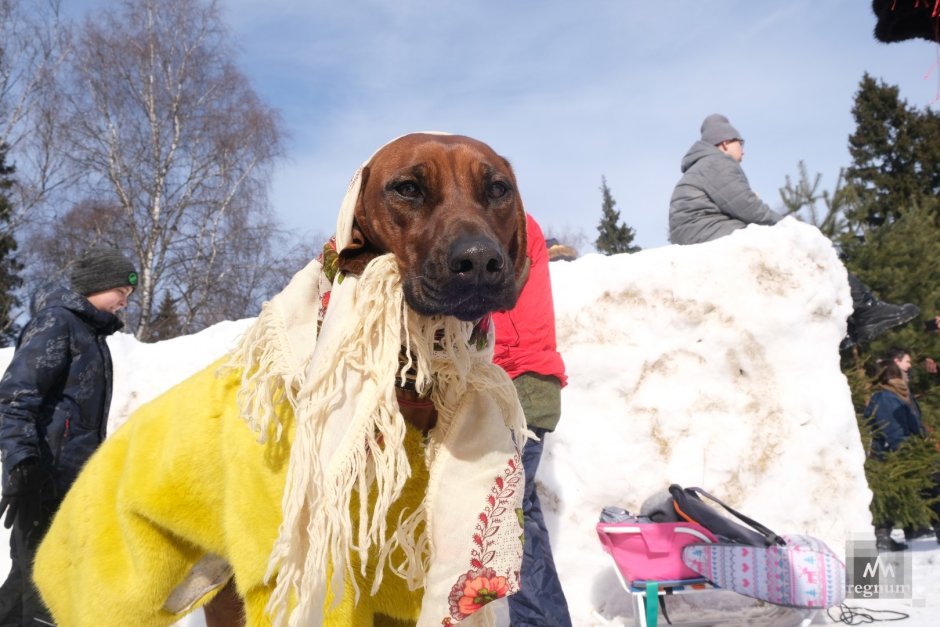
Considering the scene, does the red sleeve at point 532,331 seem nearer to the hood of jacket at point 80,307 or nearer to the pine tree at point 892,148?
the hood of jacket at point 80,307

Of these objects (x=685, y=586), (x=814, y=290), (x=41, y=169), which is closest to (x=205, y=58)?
(x=41, y=169)

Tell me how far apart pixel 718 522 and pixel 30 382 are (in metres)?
3.17

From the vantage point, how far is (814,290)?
4793 mm

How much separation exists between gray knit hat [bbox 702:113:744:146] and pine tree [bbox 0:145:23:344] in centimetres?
1325

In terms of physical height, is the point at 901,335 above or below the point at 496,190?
below

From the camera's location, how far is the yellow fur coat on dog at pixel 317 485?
1528 mm

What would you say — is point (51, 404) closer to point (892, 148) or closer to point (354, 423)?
point (354, 423)

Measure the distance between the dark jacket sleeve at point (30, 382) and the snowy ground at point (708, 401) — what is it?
8.03ft

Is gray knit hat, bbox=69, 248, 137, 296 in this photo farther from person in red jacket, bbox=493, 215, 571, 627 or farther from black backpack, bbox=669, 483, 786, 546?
black backpack, bbox=669, 483, 786, 546

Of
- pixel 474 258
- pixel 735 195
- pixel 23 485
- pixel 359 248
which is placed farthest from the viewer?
pixel 735 195

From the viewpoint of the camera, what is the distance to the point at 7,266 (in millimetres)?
16578

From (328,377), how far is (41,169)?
14423 millimetres

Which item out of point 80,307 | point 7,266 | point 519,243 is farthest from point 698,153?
point 7,266

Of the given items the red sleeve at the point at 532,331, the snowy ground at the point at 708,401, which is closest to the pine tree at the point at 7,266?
the snowy ground at the point at 708,401
